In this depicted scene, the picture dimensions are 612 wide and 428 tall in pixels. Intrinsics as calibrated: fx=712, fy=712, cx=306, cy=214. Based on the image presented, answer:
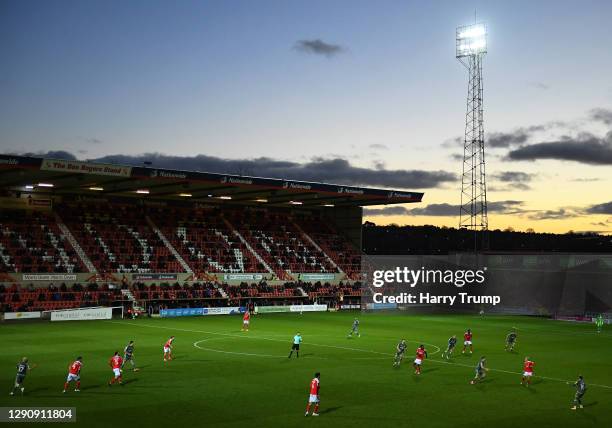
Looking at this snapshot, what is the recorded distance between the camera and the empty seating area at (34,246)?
203ft

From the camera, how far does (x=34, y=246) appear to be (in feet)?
213

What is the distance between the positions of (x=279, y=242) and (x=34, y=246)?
1150 inches

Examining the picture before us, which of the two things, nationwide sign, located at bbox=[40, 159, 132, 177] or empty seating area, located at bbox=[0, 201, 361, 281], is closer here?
nationwide sign, located at bbox=[40, 159, 132, 177]

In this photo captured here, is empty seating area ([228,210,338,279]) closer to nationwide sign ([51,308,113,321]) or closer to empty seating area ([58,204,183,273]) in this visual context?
empty seating area ([58,204,183,273])

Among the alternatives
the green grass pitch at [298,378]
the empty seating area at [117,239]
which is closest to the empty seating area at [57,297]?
the empty seating area at [117,239]

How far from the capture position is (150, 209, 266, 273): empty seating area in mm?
74500

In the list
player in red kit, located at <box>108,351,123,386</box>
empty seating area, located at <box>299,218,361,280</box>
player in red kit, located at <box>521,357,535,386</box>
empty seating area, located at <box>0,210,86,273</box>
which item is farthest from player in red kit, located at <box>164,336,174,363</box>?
empty seating area, located at <box>299,218,361,280</box>

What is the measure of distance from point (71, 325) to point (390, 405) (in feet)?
114

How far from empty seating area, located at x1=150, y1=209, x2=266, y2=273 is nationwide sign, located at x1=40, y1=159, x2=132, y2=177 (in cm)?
1483

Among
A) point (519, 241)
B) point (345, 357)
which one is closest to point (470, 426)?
point (345, 357)

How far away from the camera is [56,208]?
7325 centimetres

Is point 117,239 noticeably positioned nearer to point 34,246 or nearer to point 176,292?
point 34,246

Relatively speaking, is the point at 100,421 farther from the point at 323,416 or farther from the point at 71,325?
the point at 71,325

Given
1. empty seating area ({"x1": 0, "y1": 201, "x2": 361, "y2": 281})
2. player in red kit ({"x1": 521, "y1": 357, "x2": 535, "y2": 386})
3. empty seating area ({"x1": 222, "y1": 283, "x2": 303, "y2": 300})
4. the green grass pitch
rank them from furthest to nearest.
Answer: empty seating area ({"x1": 222, "y1": 283, "x2": 303, "y2": 300})
empty seating area ({"x1": 0, "y1": 201, "x2": 361, "y2": 281})
player in red kit ({"x1": 521, "y1": 357, "x2": 535, "y2": 386})
the green grass pitch
